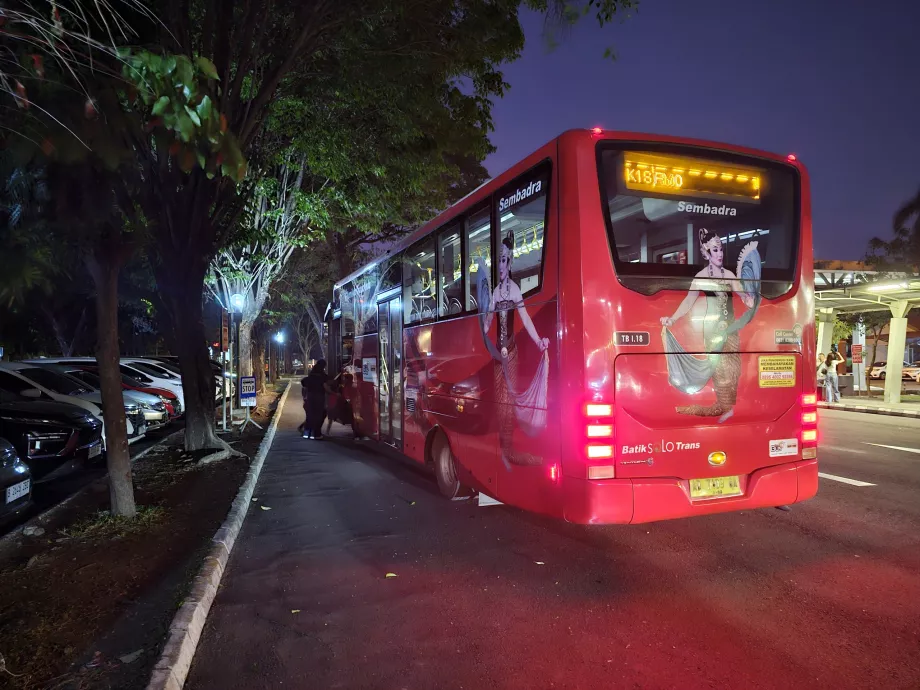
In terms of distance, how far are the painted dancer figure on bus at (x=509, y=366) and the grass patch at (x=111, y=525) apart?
12.9 ft

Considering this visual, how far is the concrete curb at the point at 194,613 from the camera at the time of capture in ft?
11.0

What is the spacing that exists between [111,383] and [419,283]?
395 cm

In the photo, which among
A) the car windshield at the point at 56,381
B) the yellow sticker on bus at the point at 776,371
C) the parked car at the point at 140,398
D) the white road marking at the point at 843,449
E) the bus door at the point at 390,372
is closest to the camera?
the yellow sticker on bus at the point at 776,371

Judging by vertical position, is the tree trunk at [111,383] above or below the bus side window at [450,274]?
below

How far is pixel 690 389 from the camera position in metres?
4.91

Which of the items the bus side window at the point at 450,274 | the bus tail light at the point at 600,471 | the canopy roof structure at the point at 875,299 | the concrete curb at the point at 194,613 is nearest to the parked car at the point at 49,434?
the concrete curb at the point at 194,613

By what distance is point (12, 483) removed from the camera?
233 inches

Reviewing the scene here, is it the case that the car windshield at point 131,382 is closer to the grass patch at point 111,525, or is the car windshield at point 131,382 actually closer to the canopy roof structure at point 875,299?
the grass patch at point 111,525

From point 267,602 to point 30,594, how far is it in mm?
1824

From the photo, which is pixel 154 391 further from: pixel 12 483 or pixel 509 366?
pixel 509 366

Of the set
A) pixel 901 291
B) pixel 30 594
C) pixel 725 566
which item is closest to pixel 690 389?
pixel 725 566

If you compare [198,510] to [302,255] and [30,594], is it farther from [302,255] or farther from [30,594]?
[302,255]

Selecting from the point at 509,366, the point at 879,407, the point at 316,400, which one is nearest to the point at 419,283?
the point at 509,366

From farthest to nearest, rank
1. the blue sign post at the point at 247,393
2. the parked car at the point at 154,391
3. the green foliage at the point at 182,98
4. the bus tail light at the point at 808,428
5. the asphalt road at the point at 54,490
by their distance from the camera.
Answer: the blue sign post at the point at 247,393 < the parked car at the point at 154,391 < the asphalt road at the point at 54,490 < the bus tail light at the point at 808,428 < the green foliage at the point at 182,98
